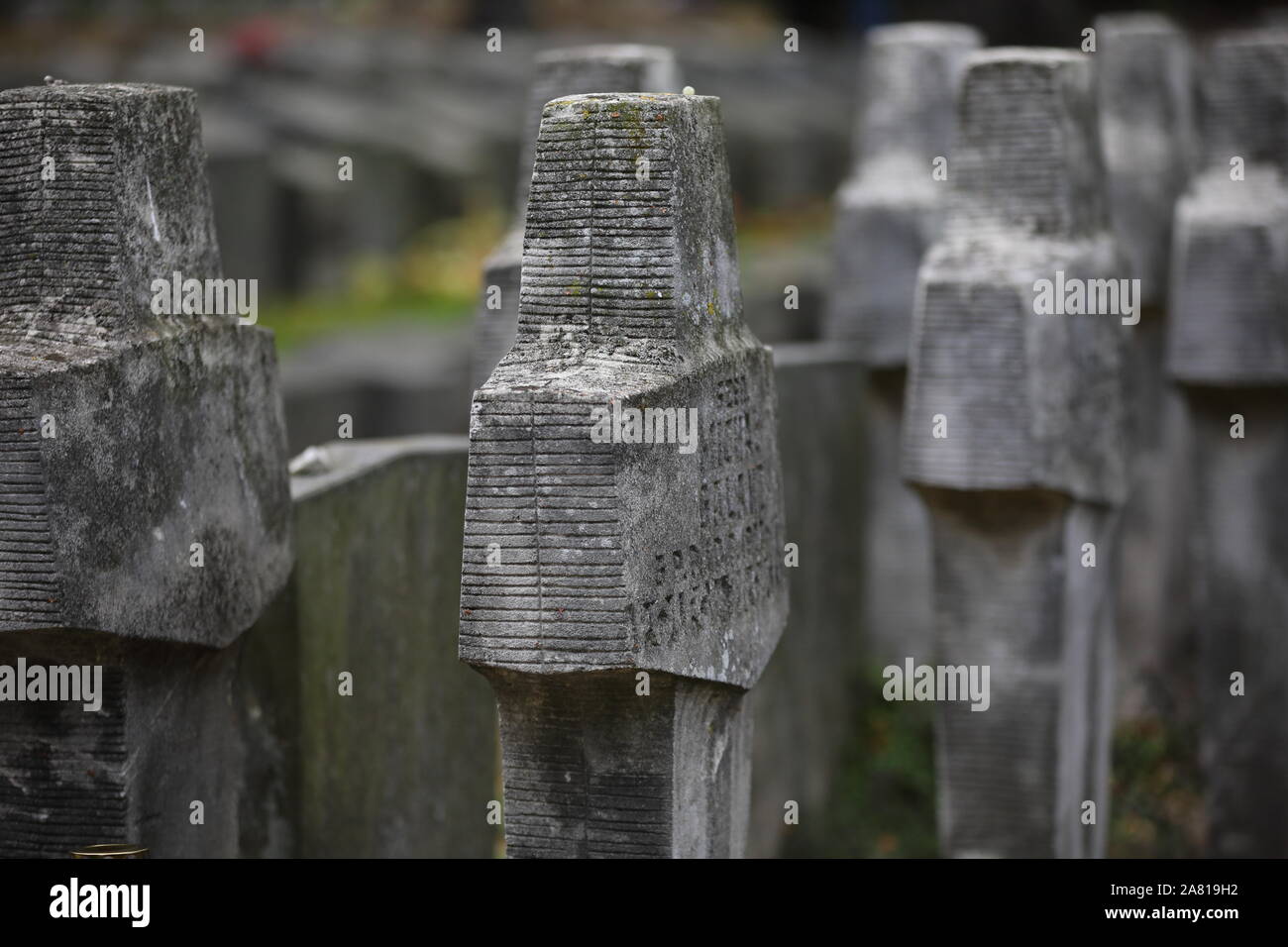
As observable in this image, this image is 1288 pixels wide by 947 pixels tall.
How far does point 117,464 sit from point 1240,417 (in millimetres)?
6340

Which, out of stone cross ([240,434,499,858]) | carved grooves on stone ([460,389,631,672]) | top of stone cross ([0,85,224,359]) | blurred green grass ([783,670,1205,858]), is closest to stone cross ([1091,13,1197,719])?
blurred green grass ([783,670,1205,858])

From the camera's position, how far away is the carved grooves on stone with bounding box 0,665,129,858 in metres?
6.62

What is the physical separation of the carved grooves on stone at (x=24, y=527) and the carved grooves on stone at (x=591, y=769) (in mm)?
1334

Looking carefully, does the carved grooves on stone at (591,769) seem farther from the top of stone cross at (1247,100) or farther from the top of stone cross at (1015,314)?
the top of stone cross at (1247,100)

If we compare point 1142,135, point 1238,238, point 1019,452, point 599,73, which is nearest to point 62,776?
point 599,73

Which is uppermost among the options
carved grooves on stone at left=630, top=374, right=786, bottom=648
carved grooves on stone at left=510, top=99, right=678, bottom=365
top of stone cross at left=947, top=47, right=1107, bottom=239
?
top of stone cross at left=947, top=47, right=1107, bottom=239

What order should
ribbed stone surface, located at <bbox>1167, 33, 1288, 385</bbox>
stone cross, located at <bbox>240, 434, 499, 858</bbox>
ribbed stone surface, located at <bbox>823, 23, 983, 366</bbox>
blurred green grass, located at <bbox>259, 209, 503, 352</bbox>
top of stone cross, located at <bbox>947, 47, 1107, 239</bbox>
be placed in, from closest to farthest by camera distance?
stone cross, located at <bbox>240, 434, 499, 858</bbox> < top of stone cross, located at <bbox>947, 47, 1107, 239</bbox> < ribbed stone surface, located at <bbox>1167, 33, 1288, 385</bbox> < ribbed stone surface, located at <bbox>823, 23, 983, 366</bbox> < blurred green grass, located at <bbox>259, 209, 503, 352</bbox>

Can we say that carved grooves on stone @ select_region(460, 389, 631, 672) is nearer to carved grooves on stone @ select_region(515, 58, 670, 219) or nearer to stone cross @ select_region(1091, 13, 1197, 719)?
carved grooves on stone @ select_region(515, 58, 670, 219)

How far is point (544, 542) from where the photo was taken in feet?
Result: 19.1

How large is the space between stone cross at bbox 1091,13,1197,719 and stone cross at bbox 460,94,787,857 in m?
5.28

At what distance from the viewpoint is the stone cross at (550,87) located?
886 cm

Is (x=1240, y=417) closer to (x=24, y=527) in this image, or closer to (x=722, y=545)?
(x=722, y=545)

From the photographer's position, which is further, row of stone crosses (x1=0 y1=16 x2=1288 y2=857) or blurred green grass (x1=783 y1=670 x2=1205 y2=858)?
blurred green grass (x1=783 y1=670 x2=1205 y2=858)
